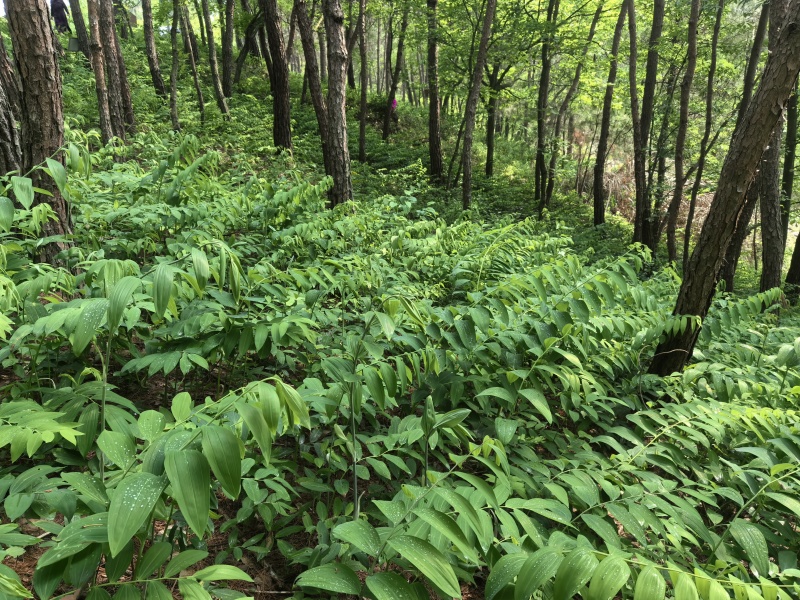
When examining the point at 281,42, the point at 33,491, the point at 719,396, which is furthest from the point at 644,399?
the point at 281,42

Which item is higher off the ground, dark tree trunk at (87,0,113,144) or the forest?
dark tree trunk at (87,0,113,144)

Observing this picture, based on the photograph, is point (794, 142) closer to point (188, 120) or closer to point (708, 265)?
point (708, 265)

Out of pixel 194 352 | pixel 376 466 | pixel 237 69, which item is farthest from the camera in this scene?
pixel 237 69

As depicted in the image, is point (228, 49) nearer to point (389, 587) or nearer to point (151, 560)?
point (151, 560)

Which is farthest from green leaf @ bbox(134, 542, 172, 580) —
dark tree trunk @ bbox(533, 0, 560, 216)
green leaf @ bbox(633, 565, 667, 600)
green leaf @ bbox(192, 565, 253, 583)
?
dark tree trunk @ bbox(533, 0, 560, 216)

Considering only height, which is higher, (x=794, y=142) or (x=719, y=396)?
(x=794, y=142)

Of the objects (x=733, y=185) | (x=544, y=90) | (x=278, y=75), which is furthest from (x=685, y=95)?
(x=278, y=75)

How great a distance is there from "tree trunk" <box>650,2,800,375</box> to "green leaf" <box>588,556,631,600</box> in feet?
9.66

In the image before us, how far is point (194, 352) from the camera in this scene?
7.68 feet

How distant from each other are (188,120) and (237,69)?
6960 millimetres

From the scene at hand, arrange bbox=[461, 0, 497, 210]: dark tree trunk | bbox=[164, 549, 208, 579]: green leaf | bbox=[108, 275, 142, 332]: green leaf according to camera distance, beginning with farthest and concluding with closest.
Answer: bbox=[461, 0, 497, 210]: dark tree trunk
bbox=[108, 275, 142, 332]: green leaf
bbox=[164, 549, 208, 579]: green leaf

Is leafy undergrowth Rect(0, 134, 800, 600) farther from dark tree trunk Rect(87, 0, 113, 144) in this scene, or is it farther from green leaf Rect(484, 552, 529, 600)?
dark tree trunk Rect(87, 0, 113, 144)

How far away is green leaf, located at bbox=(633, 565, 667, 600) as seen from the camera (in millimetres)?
1084

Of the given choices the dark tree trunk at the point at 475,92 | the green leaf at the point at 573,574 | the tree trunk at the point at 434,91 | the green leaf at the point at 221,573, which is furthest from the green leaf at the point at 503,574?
the tree trunk at the point at 434,91
